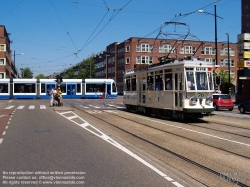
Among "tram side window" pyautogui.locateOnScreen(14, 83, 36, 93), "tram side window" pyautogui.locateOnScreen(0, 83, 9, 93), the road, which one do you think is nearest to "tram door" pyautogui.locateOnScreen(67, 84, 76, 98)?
"tram side window" pyautogui.locateOnScreen(14, 83, 36, 93)

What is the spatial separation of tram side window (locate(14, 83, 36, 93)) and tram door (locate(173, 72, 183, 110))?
124ft

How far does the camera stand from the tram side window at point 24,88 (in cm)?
5183

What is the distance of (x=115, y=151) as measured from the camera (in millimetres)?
9586

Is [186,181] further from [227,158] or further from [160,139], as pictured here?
[160,139]

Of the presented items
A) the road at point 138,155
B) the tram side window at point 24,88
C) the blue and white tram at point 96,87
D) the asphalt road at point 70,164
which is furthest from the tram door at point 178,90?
the tram side window at point 24,88

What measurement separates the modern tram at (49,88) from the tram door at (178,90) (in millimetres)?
36000

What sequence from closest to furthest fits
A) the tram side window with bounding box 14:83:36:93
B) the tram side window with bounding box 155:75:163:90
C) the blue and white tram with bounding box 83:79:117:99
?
the tram side window with bounding box 155:75:163:90 → the tram side window with bounding box 14:83:36:93 → the blue and white tram with bounding box 83:79:117:99

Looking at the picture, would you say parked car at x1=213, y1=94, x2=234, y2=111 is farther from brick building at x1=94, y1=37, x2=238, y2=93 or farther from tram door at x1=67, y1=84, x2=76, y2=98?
brick building at x1=94, y1=37, x2=238, y2=93

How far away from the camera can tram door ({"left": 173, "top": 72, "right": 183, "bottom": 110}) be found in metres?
17.6

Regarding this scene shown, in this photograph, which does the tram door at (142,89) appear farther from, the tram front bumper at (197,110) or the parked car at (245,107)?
the parked car at (245,107)

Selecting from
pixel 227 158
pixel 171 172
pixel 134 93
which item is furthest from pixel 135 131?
pixel 134 93

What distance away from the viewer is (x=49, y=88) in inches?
2078

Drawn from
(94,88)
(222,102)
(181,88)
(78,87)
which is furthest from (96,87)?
(181,88)

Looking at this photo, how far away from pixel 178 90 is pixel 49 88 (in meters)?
37.7
